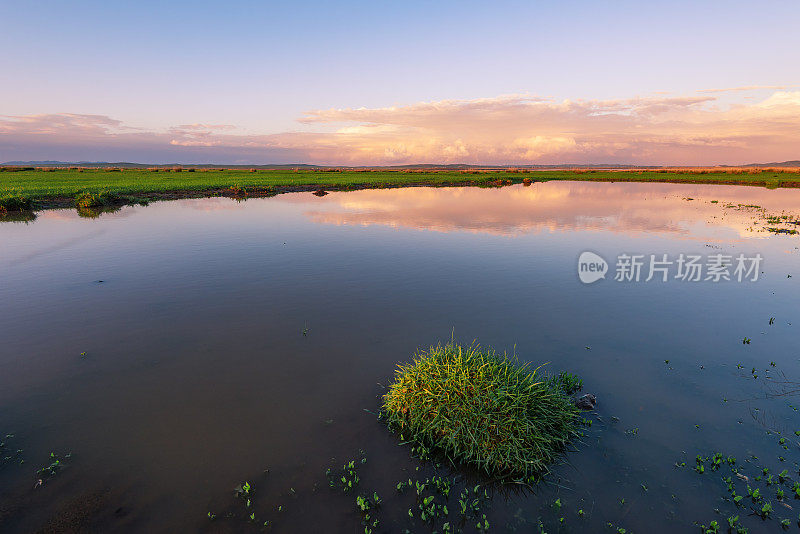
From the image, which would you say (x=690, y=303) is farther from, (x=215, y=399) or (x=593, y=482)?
(x=215, y=399)

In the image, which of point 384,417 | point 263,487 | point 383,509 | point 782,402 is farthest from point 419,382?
point 782,402

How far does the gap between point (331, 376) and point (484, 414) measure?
475 cm

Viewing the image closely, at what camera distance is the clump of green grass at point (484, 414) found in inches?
277

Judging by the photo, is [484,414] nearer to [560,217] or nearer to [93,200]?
[560,217]

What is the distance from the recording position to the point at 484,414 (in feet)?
23.6

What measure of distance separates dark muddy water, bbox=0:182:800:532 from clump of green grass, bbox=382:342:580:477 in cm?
48

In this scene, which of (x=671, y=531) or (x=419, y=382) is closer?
(x=671, y=531)

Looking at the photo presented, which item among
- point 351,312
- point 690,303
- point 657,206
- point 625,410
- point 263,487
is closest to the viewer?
point 263,487

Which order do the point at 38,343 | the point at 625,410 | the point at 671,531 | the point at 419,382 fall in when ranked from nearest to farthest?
1. the point at 671,531
2. the point at 419,382
3. the point at 625,410
4. the point at 38,343

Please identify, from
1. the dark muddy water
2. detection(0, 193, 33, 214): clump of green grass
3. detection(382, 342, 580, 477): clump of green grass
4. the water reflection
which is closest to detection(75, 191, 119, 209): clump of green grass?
detection(0, 193, 33, 214): clump of green grass

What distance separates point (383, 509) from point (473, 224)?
30.2 meters

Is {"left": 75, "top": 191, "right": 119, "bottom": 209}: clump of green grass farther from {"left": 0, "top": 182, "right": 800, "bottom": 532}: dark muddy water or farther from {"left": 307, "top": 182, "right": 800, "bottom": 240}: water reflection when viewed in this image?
{"left": 307, "top": 182, "right": 800, "bottom": 240}: water reflection

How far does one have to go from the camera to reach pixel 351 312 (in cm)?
1434

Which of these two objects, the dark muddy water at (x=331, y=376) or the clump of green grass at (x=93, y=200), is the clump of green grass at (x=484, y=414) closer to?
the dark muddy water at (x=331, y=376)
